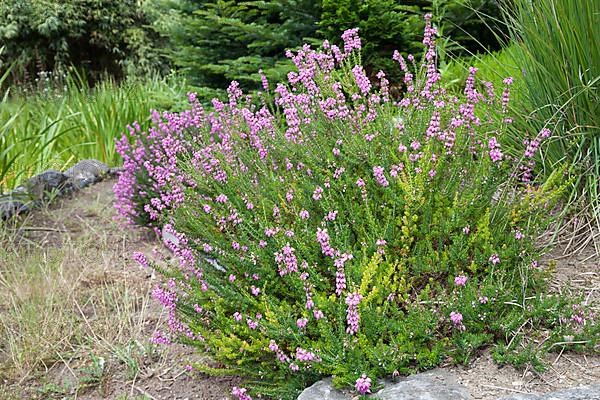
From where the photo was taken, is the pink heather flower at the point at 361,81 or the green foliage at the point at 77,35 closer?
the pink heather flower at the point at 361,81

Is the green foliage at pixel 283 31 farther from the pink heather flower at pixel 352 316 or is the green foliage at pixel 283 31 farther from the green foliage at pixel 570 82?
the pink heather flower at pixel 352 316

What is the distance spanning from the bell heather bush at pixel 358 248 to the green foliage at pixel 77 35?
10007 mm

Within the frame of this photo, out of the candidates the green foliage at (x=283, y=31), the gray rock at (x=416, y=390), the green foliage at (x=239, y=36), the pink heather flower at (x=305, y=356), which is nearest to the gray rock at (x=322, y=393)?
the gray rock at (x=416, y=390)

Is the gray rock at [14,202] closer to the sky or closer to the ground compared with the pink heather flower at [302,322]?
closer to the ground

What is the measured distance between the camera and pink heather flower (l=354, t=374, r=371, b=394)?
6.09 ft

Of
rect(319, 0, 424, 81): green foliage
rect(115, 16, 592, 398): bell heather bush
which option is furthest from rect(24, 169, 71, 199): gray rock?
rect(115, 16, 592, 398): bell heather bush

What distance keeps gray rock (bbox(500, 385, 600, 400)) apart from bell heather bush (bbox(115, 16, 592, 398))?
21cm

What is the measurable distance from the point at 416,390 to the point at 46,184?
13.1ft

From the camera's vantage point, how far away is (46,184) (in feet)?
16.4

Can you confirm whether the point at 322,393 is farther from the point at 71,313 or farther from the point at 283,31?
the point at 283,31

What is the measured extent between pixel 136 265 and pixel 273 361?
2.04 m

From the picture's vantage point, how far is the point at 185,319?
2480 mm

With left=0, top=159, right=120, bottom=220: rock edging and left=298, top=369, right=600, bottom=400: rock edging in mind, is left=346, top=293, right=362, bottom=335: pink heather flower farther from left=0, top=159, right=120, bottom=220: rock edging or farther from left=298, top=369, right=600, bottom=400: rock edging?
left=0, top=159, right=120, bottom=220: rock edging

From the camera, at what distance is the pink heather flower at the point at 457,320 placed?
198 cm
